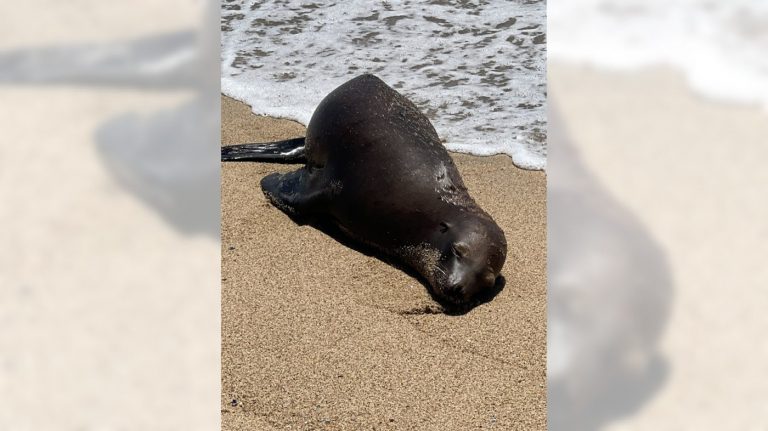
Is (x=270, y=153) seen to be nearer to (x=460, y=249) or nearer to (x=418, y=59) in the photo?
(x=460, y=249)

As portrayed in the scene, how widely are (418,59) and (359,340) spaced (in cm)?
392

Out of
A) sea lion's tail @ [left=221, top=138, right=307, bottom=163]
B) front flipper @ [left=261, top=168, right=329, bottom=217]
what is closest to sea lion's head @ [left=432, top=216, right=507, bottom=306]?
front flipper @ [left=261, top=168, right=329, bottom=217]

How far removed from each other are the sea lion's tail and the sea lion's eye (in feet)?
5.38

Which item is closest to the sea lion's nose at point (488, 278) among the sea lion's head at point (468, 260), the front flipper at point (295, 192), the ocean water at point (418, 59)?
the sea lion's head at point (468, 260)

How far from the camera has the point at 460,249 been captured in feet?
11.7

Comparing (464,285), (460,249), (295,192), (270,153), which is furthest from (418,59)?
(464,285)

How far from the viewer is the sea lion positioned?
11.8ft

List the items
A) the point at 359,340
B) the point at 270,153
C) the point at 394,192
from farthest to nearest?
the point at 270,153 < the point at 394,192 < the point at 359,340

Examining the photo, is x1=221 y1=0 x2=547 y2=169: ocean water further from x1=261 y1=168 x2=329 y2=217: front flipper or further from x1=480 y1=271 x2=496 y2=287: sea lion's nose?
x1=480 y1=271 x2=496 y2=287: sea lion's nose

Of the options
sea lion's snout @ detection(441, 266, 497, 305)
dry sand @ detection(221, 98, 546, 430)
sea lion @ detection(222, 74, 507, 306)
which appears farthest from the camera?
sea lion @ detection(222, 74, 507, 306)

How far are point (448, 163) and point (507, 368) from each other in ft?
4.34
